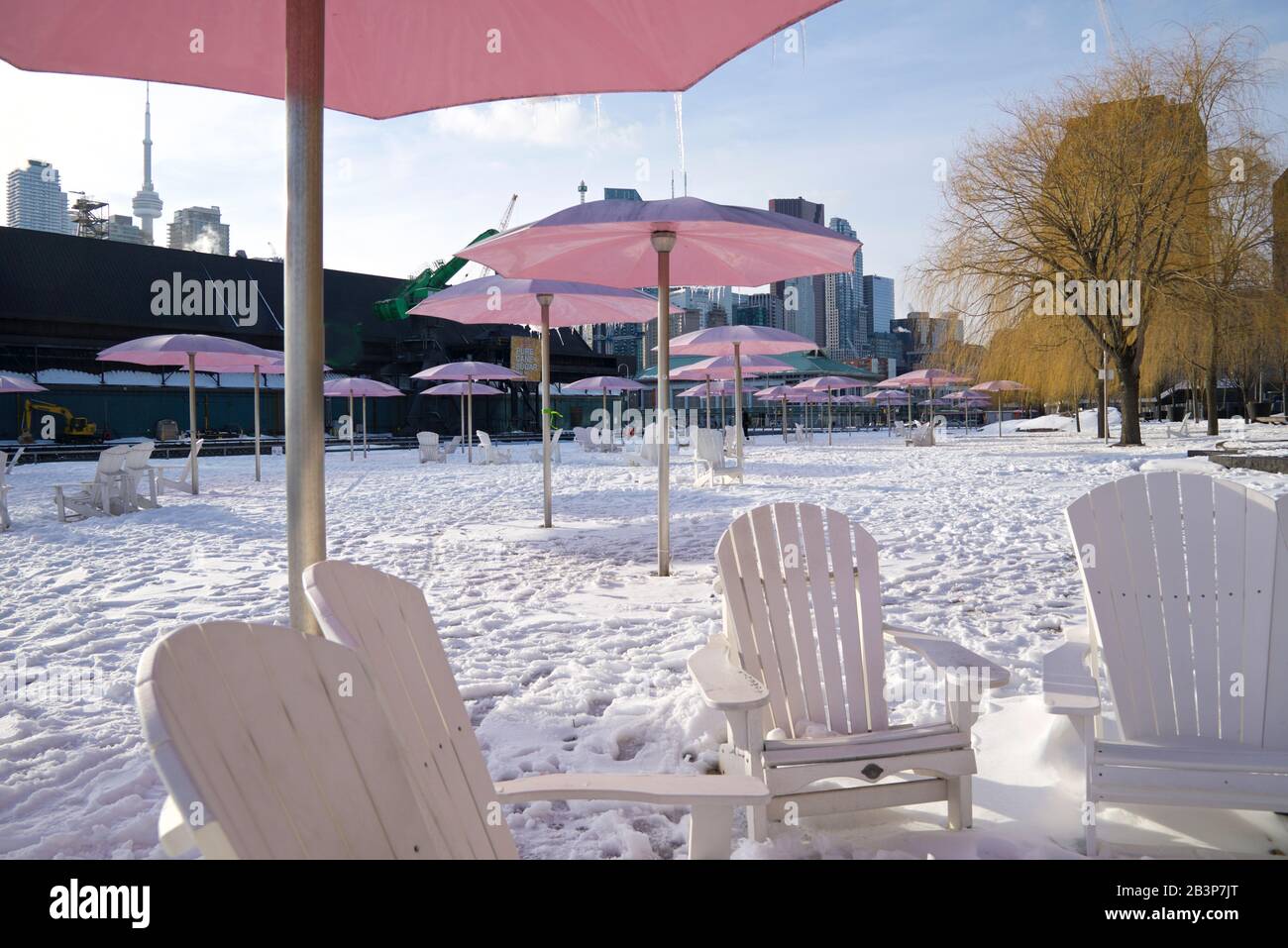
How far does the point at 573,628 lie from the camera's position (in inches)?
190

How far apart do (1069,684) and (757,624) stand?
942mm

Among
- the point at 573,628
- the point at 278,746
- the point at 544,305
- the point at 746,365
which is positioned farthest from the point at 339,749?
the point at 746,365

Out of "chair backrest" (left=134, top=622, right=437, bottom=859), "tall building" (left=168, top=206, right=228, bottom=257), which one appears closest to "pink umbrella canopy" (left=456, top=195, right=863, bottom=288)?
"chair backrest" (left=134, top=622, right=437, bottom=859)

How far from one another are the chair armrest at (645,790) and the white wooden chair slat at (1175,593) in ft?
5.55

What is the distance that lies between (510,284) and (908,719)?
6178mm

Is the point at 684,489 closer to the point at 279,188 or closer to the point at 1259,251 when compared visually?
the point at 279,188

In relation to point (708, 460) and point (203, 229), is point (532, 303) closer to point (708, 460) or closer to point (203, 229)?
point (708, 460)

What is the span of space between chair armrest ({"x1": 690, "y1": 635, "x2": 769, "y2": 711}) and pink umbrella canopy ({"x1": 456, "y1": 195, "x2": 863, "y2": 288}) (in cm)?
320

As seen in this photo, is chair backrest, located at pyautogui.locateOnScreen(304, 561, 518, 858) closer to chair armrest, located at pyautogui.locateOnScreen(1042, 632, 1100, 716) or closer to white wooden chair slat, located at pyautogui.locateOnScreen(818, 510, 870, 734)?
white wooden chair slat, located at pyautogui.locateOnScreen(818, 510, 870, 734)

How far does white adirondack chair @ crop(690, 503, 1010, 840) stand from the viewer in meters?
2.25

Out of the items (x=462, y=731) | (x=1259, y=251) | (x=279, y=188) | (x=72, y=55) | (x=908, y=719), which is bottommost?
(x=908, y=719)

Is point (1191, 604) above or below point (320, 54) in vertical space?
below

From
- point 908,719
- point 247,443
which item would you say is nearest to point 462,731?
point 908,719
